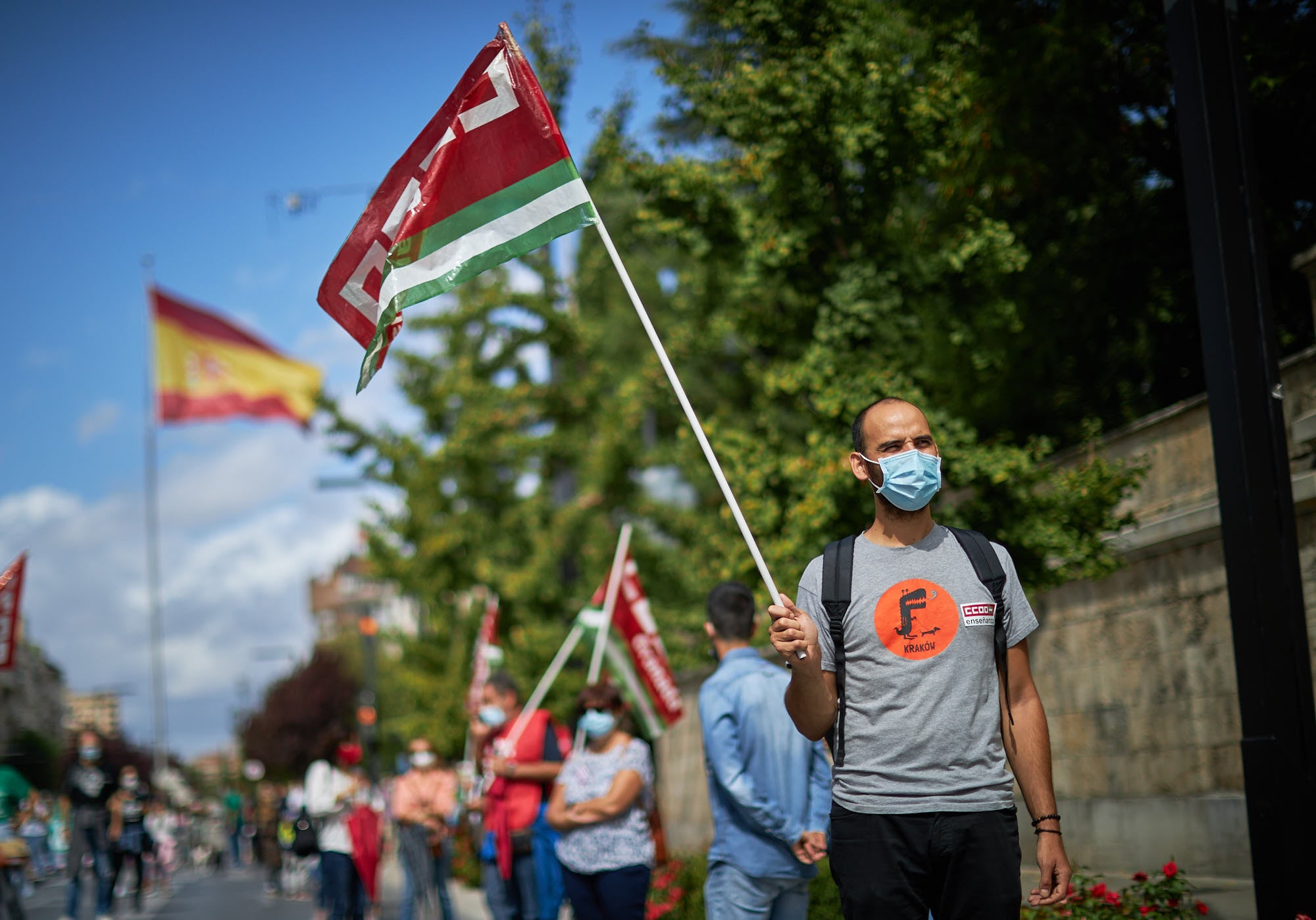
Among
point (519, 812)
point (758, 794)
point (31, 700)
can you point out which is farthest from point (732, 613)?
point (31, 700)

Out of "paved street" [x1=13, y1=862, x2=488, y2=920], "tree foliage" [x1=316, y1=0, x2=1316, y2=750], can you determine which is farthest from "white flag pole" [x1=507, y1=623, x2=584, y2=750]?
"paved street" [x1=13, y1=862, x2=488, y2=920]

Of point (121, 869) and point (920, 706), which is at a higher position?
point (920, 706)

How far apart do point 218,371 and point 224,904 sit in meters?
9.65

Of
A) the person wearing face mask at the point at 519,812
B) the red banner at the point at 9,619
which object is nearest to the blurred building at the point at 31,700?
the red banner at the point at 9,619

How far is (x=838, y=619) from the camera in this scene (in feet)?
12.4

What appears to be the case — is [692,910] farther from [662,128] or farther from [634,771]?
[662,128]

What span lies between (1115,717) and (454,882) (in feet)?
42.1

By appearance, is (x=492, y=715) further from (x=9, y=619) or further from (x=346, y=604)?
(x=346, y=604)

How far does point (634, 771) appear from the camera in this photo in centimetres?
705

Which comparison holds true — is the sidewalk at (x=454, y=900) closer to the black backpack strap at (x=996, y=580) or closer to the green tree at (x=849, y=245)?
the green tree at (x=849, y=245)

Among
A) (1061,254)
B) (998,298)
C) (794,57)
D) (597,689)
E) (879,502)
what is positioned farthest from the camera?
(1061,254)

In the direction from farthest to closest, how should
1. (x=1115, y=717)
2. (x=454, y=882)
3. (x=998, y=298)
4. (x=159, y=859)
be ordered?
(x=159, y=859) < (x=454, y=882) < (x=1115, y=717) < (x=998, y=298)

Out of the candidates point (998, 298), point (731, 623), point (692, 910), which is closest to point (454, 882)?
point (692, 910)

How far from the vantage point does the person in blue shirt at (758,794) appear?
5.39 m
